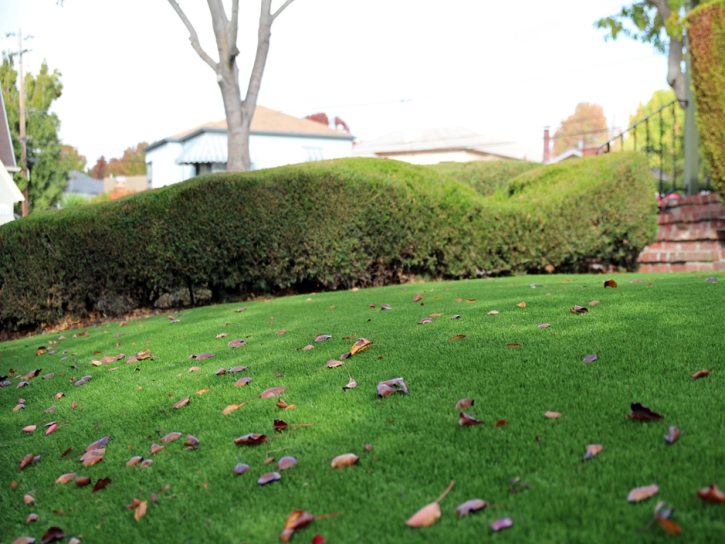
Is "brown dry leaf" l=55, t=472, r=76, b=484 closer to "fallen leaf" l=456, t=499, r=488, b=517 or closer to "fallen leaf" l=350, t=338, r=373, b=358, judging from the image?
"fallen leaf" l=350, t=338, r=373, b=358

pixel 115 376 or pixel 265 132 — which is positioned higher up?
pixel 265 132

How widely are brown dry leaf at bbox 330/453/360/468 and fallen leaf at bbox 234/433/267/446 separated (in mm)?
447

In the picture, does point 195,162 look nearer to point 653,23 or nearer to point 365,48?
point 365,48

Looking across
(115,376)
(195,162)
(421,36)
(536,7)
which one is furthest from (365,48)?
(115,376)

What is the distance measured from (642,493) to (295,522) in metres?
1.07

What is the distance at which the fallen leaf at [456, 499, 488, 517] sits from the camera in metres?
1.81

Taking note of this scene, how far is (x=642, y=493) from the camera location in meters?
1.78

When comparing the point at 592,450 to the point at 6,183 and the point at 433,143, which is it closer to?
the point at 6,183

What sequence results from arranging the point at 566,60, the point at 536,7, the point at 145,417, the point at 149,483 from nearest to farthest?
the point at 149,483
the point at 145,417
the point at 536,7
the point at 566,60

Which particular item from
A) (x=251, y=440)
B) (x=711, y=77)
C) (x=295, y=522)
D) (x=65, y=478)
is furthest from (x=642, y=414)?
(x=711, y=77)

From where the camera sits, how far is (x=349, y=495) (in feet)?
6.68

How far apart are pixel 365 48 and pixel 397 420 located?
1287 inches

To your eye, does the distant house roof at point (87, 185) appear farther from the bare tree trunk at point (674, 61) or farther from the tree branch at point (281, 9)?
the bare tree trunk at point (674, 61)

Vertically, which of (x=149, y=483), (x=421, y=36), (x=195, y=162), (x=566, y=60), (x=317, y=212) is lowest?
(x=149, y=483)
